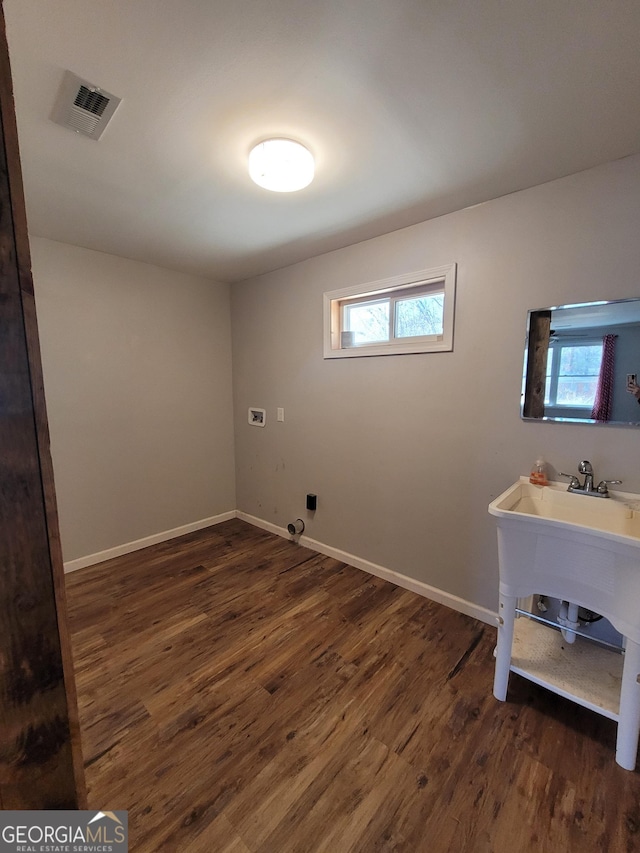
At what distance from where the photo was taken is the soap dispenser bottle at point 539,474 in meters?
1.75

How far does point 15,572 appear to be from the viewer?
678mm

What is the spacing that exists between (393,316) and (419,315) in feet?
0.59

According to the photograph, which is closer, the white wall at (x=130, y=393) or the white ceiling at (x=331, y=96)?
the white ceiling at (x=331, y=96)

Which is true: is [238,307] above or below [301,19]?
below

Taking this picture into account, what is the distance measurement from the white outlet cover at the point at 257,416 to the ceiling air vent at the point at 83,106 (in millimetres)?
2202

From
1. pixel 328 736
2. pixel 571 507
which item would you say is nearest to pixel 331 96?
pixel 571 507

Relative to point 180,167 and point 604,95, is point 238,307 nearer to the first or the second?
point 180,167

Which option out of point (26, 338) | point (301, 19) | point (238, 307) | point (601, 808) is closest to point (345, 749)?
point (601, 808)

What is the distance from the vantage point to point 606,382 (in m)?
1.59

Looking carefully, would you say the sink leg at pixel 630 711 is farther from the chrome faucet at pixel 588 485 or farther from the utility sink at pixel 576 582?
the chrome faucet at pixel 588 485

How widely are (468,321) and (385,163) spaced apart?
3.00 feet

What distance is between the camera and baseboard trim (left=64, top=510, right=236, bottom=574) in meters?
2.65

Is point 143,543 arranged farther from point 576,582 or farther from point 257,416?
point 576,582

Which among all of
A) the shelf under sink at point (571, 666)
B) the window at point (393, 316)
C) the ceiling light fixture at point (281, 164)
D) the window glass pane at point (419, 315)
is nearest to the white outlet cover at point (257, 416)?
the window at point (393, 316)
